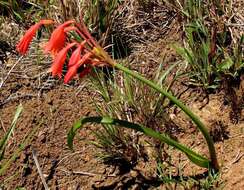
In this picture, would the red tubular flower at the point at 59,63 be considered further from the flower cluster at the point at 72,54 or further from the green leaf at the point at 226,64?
the green leaf at the point at 226,64

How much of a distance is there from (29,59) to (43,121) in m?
0.46

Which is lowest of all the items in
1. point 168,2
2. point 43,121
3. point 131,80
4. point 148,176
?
point 148,176

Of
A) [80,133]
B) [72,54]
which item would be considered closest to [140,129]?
[72,54]

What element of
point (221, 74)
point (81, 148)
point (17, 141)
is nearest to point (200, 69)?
point (221, 74)

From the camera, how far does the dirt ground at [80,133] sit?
2.28 metres

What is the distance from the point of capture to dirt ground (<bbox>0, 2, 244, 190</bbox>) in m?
2.28

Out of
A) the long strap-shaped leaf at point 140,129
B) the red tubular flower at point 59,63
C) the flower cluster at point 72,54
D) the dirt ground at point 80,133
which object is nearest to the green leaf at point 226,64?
the dirt ground at point 80,133

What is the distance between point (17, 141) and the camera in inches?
98.3

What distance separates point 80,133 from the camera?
8.16 feet

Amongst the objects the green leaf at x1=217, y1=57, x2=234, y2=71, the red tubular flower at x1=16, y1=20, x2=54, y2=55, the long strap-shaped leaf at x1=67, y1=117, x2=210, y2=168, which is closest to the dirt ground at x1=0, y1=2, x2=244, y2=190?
the green leaf at x1=217, y1=57, x2=234, y2=71

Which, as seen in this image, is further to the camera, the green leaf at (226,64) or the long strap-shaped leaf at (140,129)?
the green leaf at (226,64)

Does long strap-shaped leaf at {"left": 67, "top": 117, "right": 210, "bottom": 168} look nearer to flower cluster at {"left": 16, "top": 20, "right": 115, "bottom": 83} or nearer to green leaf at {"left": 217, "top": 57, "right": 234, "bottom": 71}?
flower cluster at {"left": 16, "top": 20, "right": 115, "bottom": 83}

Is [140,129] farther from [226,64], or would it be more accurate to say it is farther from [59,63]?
[226,64]

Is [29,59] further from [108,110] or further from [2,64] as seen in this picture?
[108,110]
